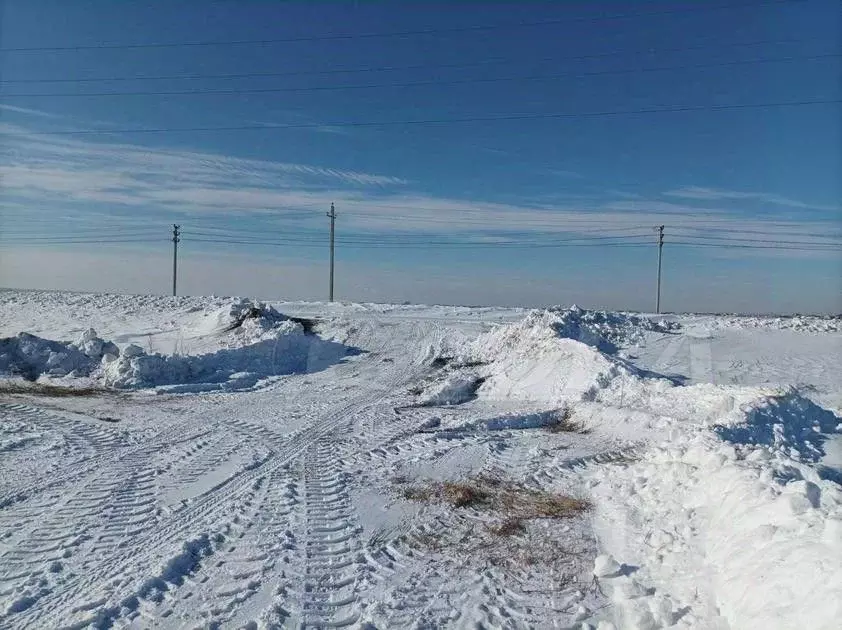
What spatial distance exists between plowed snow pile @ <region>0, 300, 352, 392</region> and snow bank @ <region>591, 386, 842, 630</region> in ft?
34.8

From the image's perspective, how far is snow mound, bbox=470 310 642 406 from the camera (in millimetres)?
13086

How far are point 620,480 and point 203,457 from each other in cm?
556

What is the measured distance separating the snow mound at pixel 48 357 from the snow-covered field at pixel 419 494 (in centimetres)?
6

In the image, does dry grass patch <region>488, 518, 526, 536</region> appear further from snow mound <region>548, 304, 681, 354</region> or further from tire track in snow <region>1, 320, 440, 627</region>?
snow mound <region>548, 304, 681, 354</region>

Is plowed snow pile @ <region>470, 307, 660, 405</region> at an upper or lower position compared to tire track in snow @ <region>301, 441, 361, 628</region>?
upper

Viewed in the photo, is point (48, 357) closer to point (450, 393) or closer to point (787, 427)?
point (450, 393)

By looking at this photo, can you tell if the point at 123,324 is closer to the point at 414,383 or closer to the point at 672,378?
the point at 414,383

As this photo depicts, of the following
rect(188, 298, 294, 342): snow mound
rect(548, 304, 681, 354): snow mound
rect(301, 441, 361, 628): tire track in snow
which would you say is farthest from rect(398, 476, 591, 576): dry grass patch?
rect(188, 298, 294, 342): snow mound

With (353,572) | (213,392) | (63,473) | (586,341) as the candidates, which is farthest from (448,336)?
(353,572)

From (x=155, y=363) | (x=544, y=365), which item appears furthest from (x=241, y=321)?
(x=544, y=365)

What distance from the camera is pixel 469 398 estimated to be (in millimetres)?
14141

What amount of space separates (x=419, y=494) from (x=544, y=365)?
820cm

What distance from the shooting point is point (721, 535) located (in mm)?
5301

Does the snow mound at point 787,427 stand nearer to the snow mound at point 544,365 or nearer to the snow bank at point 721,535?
the snow bank at point 721,535
